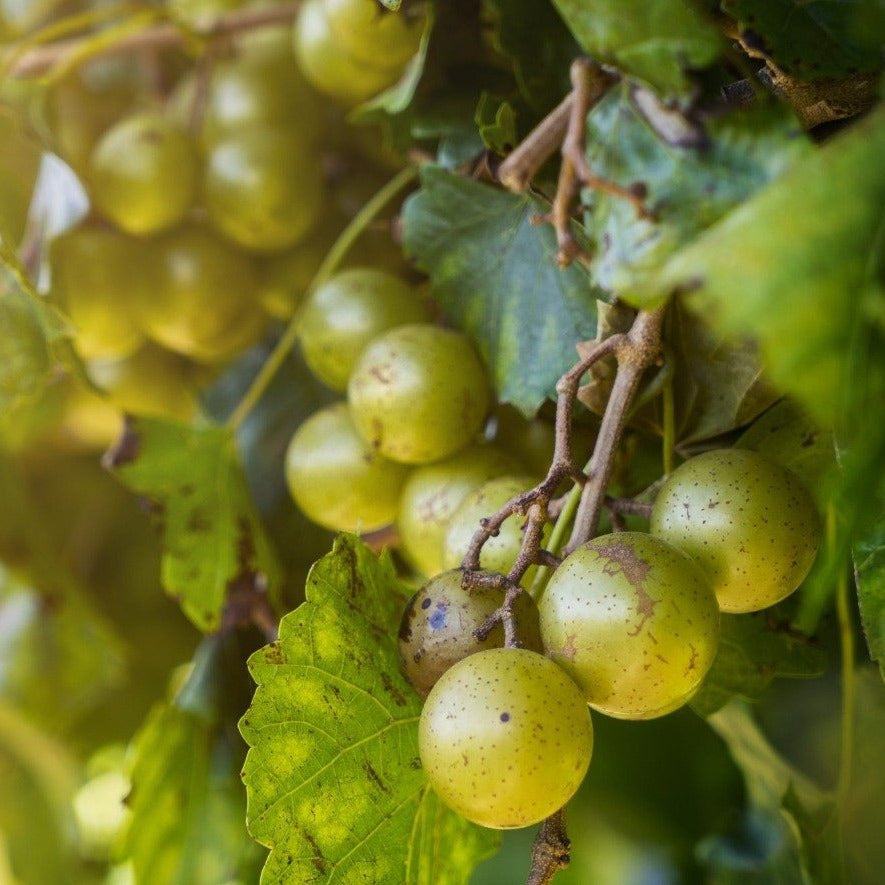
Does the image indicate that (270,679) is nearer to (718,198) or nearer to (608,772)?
(718,198)

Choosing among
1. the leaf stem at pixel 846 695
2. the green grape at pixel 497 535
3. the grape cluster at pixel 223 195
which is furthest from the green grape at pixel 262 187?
the leaf stem at pixel 846 695

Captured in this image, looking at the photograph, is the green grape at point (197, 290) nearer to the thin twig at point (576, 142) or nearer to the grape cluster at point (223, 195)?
the grape cluster at point (223, 195)

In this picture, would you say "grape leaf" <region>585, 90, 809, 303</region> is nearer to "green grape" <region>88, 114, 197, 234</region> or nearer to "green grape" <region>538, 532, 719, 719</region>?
"green grape" <region>538, 532, 719, 719</region>

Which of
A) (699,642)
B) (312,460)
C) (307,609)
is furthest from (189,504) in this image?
(699,642)

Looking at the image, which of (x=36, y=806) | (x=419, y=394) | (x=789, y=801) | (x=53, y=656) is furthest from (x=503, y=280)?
(x=36, y=806)

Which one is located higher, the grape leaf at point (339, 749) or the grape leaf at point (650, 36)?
the grape leaf at point (650, 36)

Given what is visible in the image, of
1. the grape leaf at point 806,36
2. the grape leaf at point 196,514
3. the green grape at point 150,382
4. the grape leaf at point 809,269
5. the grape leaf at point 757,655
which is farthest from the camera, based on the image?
the green grape at point 150,382

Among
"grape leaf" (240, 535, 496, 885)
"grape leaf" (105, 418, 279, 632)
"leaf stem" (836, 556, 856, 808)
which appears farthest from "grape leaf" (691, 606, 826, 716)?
"grape leaf" (105, 418, 279, 632)

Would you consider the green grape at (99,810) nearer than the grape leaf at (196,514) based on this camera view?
No
